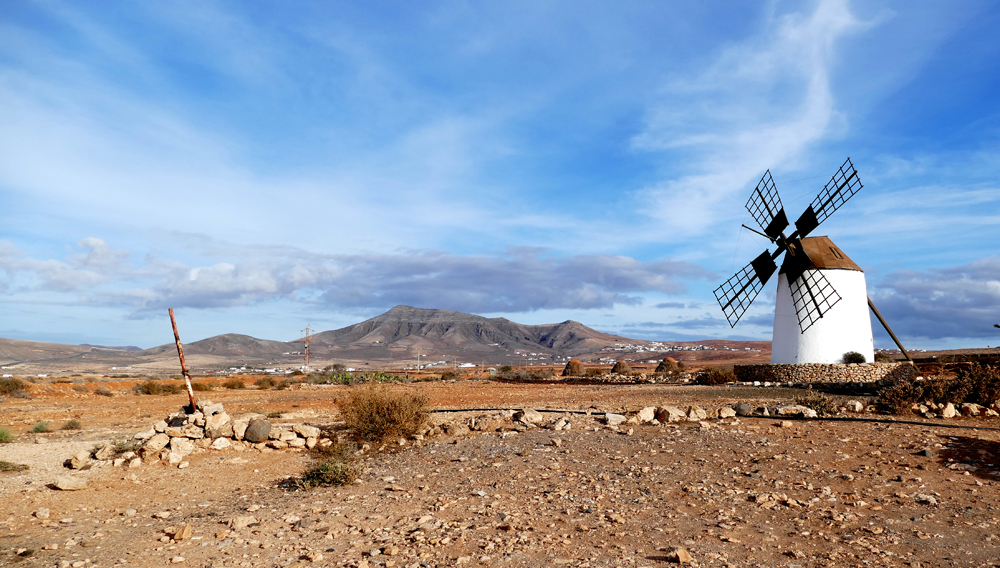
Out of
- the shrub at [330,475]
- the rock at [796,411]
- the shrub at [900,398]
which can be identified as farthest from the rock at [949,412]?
the shrub at [330,475]

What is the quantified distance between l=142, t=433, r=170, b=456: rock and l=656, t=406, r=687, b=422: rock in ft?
36.1

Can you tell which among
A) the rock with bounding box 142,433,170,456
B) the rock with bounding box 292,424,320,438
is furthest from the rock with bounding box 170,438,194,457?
the rock with bounding box 292,424,320,438

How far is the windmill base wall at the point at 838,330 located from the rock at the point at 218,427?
2605cm

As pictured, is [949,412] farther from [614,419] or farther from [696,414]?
[614,419]

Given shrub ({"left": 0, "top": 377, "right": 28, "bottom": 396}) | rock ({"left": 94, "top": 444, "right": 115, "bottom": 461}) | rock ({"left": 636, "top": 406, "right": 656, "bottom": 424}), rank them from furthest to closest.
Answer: shrub ({"left": 0, "top": 377, "right": 28, "bottom": 396})
rock ({"left": 636, "top": 406, "right": 656, "bottom": 424})
rock ({"left": 94, "top": 444, "right": 115, "bottom": 461})

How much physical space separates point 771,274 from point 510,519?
97.8 feet

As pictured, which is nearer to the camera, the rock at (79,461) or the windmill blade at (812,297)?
the rock at (79,461)

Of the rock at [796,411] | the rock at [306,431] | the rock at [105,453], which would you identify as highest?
the rock at [796,411]

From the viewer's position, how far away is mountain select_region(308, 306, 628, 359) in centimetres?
14562

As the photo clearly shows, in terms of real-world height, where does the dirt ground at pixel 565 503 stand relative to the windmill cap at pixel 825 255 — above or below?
below

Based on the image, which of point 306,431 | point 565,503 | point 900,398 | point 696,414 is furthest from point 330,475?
point 900,398

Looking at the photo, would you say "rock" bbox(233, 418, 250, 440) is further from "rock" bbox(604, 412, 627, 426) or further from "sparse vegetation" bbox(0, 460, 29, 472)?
"rock" bbox(604, 412, 627, 426)

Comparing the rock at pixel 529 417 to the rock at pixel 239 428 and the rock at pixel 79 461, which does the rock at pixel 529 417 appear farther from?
the rock at pixel 79 461

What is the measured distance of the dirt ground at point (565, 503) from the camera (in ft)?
20.6
